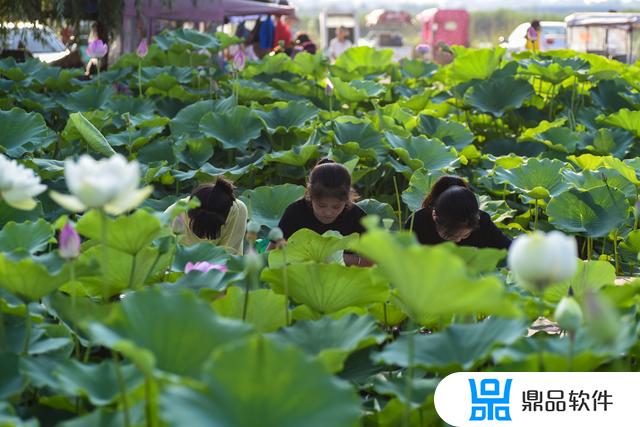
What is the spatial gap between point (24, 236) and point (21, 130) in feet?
6.33

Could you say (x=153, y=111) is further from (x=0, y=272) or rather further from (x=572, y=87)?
(x=0, y=272)

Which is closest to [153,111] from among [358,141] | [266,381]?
[358,141]

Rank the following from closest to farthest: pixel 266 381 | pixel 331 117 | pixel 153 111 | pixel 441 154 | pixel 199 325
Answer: pixel 266 381
pixel 199 325
pixel 441 154
pixel 331 117
pixel 153 111

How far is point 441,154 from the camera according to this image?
4.46 meters

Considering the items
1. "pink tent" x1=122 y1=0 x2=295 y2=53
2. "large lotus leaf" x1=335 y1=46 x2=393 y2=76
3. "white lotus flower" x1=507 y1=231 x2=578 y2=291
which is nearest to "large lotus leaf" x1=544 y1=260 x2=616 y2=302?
"white lotus flower" x1=507 y1=231 x2=578 y2=291

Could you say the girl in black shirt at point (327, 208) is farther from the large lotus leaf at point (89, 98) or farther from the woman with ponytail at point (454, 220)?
the large lotus leaf at point (89, 98)

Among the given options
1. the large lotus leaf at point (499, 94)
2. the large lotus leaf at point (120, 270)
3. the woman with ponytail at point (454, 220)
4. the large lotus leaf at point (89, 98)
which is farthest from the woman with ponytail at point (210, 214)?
the large lotus leaf at point (499, 94)

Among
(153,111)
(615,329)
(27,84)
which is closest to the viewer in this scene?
(615,329)

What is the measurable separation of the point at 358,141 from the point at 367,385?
2961 millimetres

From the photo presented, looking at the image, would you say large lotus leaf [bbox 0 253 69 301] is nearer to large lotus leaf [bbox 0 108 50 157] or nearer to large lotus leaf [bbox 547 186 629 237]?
large lotus leaf [bbox 547 186 629 237]

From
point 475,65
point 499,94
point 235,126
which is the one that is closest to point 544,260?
point 235,126

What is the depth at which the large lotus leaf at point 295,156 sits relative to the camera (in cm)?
441

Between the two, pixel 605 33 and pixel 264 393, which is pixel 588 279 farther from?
pixel 605 33

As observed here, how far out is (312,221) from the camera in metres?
3.48
